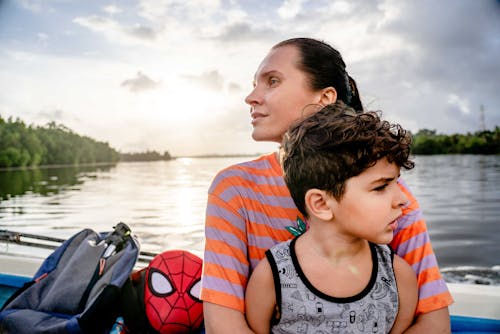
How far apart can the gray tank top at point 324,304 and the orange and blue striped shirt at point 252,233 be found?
13 centimetres

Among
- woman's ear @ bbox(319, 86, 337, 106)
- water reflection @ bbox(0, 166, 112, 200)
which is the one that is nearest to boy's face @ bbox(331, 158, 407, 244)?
woman's ear @ bbox(319, 86, 337, 106)

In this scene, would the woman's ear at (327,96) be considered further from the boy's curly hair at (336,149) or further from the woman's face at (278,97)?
the boy's curly hair at (336,149)

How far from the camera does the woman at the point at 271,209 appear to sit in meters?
1.47

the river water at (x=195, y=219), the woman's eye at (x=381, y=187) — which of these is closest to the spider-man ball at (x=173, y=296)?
the woman's eye at (x=381, y=187)

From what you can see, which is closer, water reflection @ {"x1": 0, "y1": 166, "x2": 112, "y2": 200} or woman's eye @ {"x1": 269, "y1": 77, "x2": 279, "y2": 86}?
woman's eye @ {"x1": 269, "y1": 77, "x2": 279, "y2": 86}

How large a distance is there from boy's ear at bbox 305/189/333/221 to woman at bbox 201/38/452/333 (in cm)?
20

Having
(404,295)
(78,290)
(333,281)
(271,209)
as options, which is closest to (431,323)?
(404,295)

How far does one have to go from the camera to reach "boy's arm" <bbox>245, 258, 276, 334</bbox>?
4.68 ft

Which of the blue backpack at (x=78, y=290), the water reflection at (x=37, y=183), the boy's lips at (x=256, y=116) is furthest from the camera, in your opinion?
the water reflection at (x=37, y=183)

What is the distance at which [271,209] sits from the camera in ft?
5.35

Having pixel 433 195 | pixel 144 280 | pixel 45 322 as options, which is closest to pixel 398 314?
pixel 144 280

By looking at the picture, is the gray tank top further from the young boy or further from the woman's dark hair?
the woman's dark hair

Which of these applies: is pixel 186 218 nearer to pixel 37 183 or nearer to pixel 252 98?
pixel 252 98

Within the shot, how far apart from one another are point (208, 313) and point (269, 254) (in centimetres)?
27
